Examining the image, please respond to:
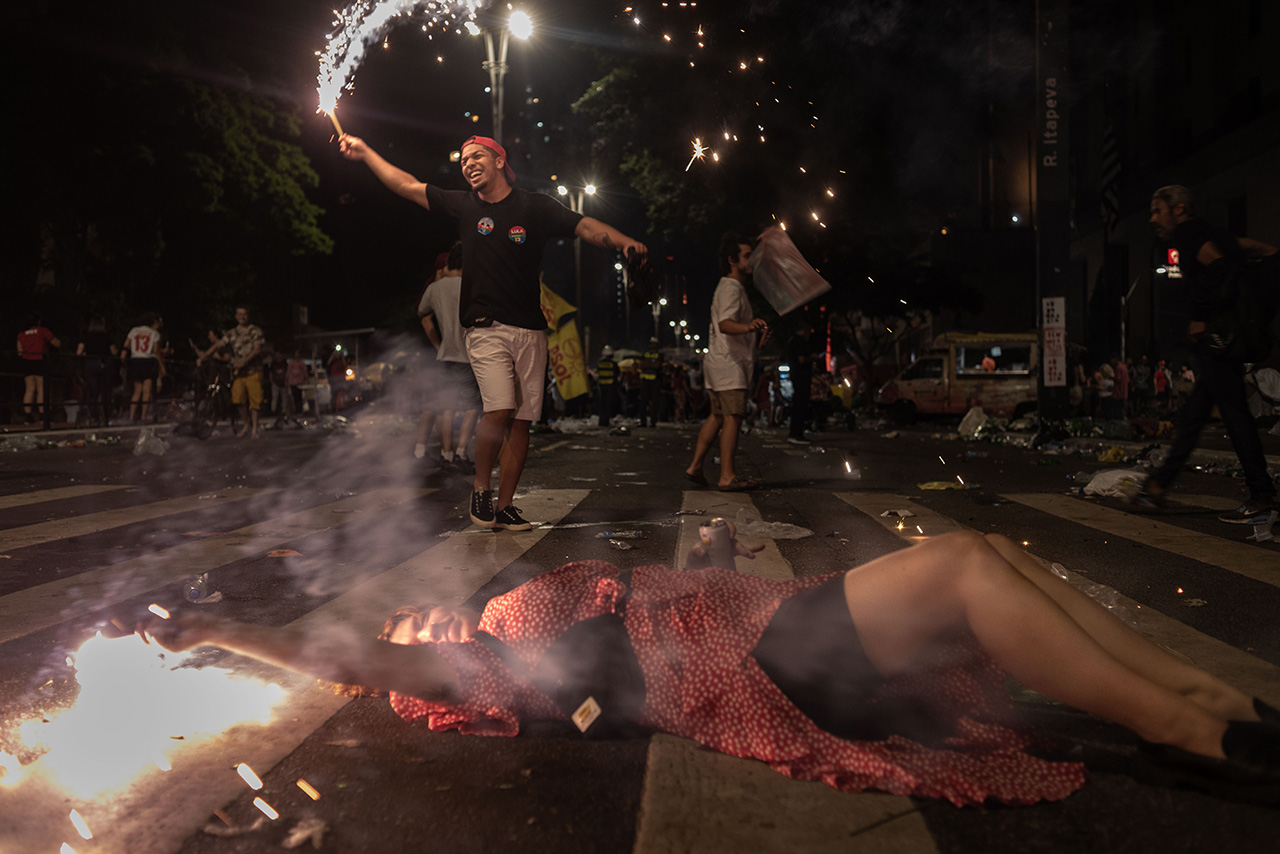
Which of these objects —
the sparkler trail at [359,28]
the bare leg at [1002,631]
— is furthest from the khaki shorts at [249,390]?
the bare leg at [1002,631]

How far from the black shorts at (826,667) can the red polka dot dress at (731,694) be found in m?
0.03

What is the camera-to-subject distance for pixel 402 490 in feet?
25.7

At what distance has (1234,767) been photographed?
1999 mm

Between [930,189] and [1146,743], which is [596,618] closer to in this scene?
[1146,743]

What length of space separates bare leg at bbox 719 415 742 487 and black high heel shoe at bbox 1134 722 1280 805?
5.66 m

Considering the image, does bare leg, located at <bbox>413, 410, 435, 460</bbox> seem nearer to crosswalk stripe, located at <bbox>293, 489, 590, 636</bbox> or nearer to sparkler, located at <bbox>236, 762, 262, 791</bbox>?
crosswalk stripe, located at <bbox>293, 489, 590, 636</bbox>

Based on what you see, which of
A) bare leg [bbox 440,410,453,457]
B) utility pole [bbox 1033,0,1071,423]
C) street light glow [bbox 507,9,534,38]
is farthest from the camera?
utility pole [bbox 1033,0,1071,423]

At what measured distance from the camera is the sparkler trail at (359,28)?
17.4 feet

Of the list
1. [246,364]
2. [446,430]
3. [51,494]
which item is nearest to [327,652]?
[51,494]

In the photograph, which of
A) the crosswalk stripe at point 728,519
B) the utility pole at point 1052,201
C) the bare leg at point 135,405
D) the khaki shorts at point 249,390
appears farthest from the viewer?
the bare leg at point 135,405

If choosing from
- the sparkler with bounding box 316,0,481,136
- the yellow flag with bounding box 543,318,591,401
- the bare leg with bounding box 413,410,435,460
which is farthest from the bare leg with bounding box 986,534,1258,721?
the yellow flag with bounding box 543,318,591,401

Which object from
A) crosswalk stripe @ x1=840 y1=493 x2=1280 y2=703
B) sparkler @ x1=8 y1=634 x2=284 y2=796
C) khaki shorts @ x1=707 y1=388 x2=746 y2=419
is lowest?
crosswalk stripe @ x1=840 y1=493 x2=1280 y2=703

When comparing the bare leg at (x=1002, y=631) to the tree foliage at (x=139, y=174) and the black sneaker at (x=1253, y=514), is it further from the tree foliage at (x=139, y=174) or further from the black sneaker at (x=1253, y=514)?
the tree foliage at (x=139, y=174)

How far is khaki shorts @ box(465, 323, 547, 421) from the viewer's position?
565 centimetres
